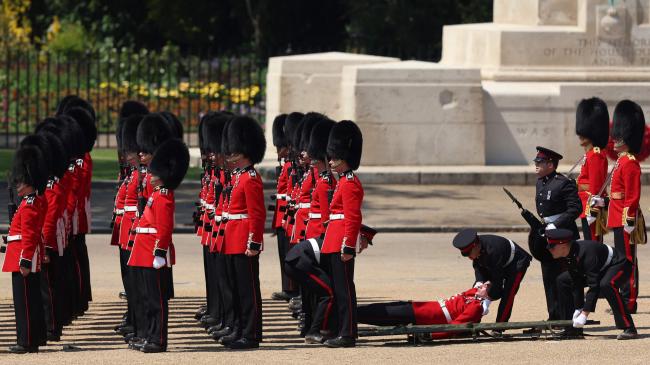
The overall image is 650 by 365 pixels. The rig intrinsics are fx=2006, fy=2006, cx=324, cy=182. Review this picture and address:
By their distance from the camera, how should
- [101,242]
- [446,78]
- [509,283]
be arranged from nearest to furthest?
[509,283]
[101,242]
[446,78]

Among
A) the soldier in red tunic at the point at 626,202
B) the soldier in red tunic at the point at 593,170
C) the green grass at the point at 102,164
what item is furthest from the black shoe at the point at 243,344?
the green grass at the point at 102,164

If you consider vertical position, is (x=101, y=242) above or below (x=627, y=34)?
below

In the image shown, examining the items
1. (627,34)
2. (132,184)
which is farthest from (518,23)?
(132,184)

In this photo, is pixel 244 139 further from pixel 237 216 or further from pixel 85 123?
pixel 85 123

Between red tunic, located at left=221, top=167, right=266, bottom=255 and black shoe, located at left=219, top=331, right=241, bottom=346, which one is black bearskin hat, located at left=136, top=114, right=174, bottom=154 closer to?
red tunic, located at left=221, top=167, right=266, bottom=255

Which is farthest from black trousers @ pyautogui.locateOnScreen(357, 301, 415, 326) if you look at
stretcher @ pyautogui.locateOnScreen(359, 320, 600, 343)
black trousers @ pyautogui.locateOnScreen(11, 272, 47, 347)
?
black trousers @ pyautogui.locateOnScreen(11, 272, 47, 347)

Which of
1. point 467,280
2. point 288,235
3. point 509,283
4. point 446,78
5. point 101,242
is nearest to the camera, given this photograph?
point 509,283

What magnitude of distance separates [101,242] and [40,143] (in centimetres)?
652

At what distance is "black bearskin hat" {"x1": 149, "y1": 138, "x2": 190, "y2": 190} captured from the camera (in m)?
12.9

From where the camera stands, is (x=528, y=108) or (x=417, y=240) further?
(x=528, y=108)

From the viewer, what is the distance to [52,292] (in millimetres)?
14008

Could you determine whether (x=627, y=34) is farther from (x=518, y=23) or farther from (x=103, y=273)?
(x=103, y=273)

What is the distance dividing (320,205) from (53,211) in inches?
71.8

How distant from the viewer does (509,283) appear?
13.3 meters
